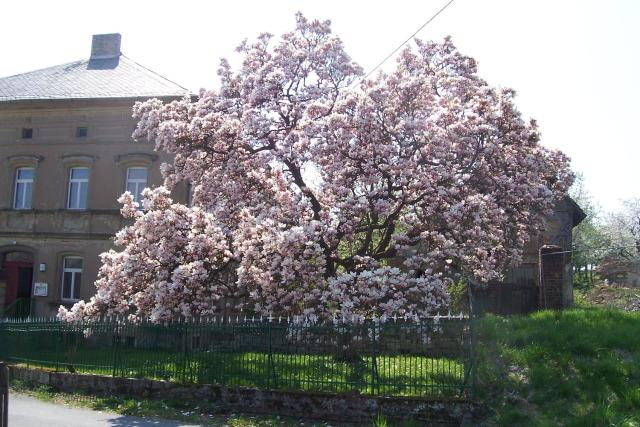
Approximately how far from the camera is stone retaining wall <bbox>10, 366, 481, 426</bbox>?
9930 mm

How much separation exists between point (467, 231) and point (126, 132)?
1646cm

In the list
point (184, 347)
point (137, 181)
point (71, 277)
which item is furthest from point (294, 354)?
point (71, 277)

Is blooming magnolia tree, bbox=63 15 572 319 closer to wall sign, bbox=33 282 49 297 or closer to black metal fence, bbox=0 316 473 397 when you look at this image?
black metal fence, bbox=0 316 473 397

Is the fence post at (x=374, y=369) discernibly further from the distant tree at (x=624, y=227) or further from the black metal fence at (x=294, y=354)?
the distant tree at (x=624, y=227)

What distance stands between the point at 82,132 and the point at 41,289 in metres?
6.58

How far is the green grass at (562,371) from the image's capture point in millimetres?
9016

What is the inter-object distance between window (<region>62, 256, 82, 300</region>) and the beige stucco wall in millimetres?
244

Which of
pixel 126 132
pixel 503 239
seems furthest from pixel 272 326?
pixel 126 132

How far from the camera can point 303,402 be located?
35.7 feet

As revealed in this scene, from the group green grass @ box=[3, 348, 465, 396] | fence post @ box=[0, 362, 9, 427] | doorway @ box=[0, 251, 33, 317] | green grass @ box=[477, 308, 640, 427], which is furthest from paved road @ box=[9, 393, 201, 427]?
doorway @ box=[0, 251, 33, 317]

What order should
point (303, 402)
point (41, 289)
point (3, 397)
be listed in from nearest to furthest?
point (3, 397) → point (303, 402) → point (41, 289)

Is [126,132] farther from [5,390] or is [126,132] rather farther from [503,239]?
[5,390]

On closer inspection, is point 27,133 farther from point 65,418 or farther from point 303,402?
point 303,402

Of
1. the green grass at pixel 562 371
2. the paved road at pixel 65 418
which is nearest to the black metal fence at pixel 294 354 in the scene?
the green grass at pixel 562 371
